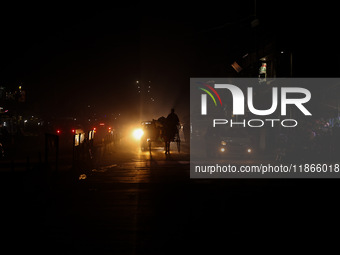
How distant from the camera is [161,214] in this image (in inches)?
422

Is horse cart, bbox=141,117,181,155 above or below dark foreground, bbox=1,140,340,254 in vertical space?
above

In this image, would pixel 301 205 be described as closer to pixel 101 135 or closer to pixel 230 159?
pixel 230 159

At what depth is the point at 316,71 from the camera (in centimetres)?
4219

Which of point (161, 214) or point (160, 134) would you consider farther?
point (160, 134)

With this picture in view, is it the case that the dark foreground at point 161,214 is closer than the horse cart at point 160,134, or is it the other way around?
the dark foreground at point 161,214

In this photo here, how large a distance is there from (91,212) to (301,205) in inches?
180

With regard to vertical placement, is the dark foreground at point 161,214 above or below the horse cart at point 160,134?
below

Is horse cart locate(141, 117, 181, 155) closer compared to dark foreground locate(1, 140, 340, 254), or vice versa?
dark foreground locate(1, 140, 340, 254)

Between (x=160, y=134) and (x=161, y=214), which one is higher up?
(x=160, y=134)

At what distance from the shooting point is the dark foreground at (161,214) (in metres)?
8.03

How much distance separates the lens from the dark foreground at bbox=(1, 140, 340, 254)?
8.03 m

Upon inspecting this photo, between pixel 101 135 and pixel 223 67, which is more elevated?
pixel 223 67

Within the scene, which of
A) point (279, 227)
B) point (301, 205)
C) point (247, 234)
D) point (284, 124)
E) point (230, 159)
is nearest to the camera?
point (247, 234)

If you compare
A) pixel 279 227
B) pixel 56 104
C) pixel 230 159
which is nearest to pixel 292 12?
pixel 230 159
